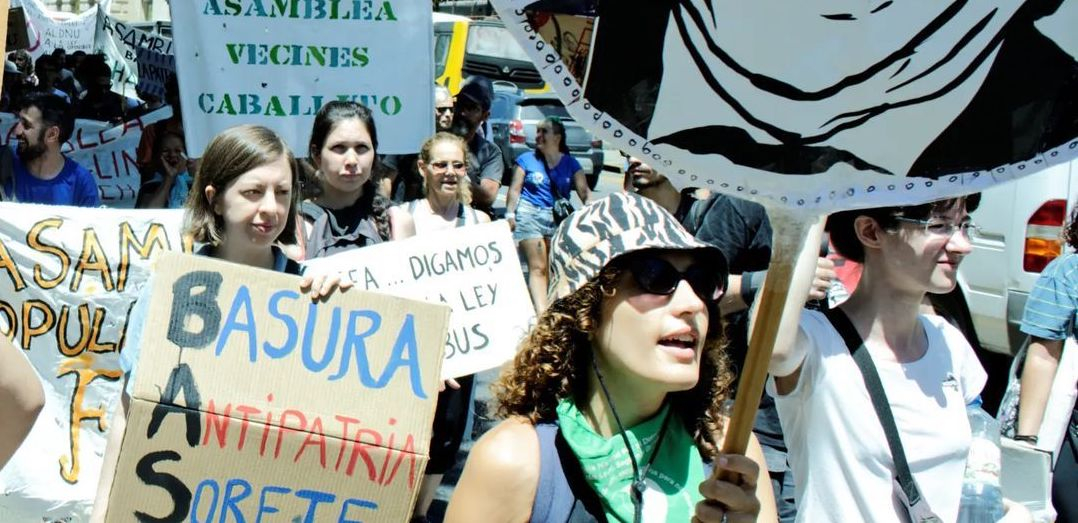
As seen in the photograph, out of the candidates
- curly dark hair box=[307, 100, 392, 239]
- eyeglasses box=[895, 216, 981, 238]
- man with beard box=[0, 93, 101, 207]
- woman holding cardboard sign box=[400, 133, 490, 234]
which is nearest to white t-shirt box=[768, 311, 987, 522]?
eyeglasses box=[895, 216, 981, 238]

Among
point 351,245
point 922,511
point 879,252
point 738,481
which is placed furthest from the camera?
point 351,245

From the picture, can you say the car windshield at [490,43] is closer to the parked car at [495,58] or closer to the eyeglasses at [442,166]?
the parked car at [495,58]

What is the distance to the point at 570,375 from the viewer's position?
2617 millimetres

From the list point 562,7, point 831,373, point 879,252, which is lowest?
point 831,373

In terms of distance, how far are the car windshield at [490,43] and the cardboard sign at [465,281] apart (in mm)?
21988

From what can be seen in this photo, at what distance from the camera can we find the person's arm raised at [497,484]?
2381mm

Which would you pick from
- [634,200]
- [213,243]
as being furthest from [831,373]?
[213,243]

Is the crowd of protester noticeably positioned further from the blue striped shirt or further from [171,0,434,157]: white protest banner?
[171,0,434,157]: white protest banner

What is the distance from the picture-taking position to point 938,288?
3195mm

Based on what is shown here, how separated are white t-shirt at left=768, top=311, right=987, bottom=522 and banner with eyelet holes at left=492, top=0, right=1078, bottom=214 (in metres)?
0.97

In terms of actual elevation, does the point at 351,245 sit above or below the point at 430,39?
below

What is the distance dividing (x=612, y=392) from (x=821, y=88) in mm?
829

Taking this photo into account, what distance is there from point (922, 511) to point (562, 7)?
5.15ft

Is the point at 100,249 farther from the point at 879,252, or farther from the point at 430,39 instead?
the point at 879,252
